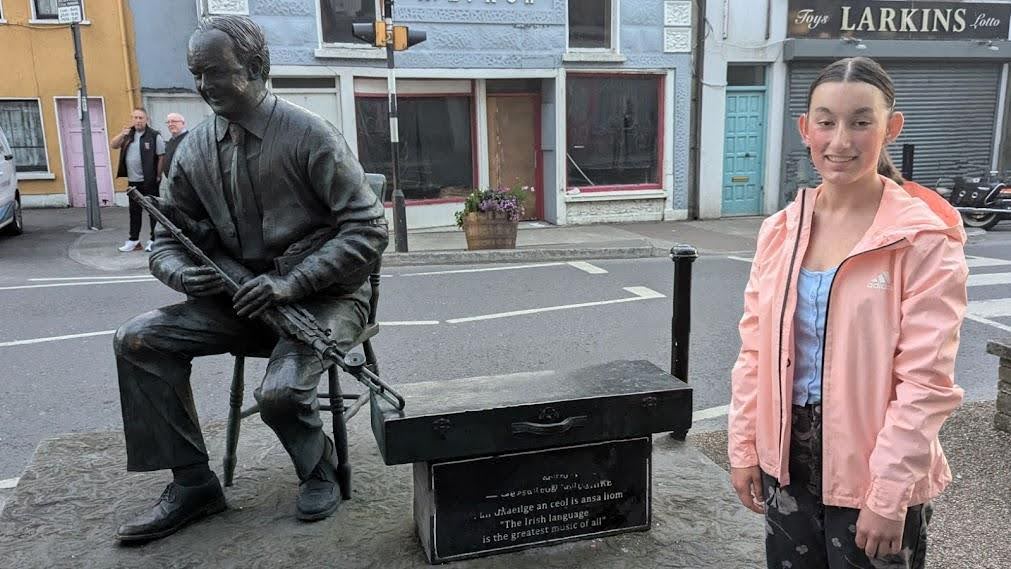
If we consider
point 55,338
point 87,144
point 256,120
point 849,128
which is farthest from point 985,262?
point 87,144

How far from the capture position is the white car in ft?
37.7

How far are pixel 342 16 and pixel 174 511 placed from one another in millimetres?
10912

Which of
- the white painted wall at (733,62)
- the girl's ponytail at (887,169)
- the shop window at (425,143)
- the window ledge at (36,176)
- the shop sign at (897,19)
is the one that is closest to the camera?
the girl's ponytail at (887,169)

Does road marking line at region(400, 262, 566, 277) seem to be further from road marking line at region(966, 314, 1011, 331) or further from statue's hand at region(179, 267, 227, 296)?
statue's hand at region(179, 267, 227, 296)

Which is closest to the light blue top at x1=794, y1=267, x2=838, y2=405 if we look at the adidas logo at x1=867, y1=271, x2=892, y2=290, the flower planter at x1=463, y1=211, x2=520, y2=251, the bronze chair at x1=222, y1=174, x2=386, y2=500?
the adidas logo at x1=867, y1=271, x2=892, y2=290

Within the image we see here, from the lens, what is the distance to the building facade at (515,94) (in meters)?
12.5

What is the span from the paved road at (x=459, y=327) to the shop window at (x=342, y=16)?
4786mm

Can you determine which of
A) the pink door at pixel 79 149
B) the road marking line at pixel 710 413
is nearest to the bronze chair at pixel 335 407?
the road marking line at pixel 710 413

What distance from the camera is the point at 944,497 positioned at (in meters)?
3.46

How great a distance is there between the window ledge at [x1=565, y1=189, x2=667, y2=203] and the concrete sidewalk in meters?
0.49

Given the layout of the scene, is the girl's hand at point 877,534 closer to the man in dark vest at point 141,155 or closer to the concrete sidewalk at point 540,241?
the concrete sidewalk at point 540,241

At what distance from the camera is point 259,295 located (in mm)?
2783

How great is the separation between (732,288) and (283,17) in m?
8.01

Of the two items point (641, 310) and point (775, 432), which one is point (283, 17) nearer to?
point (641, 310)
